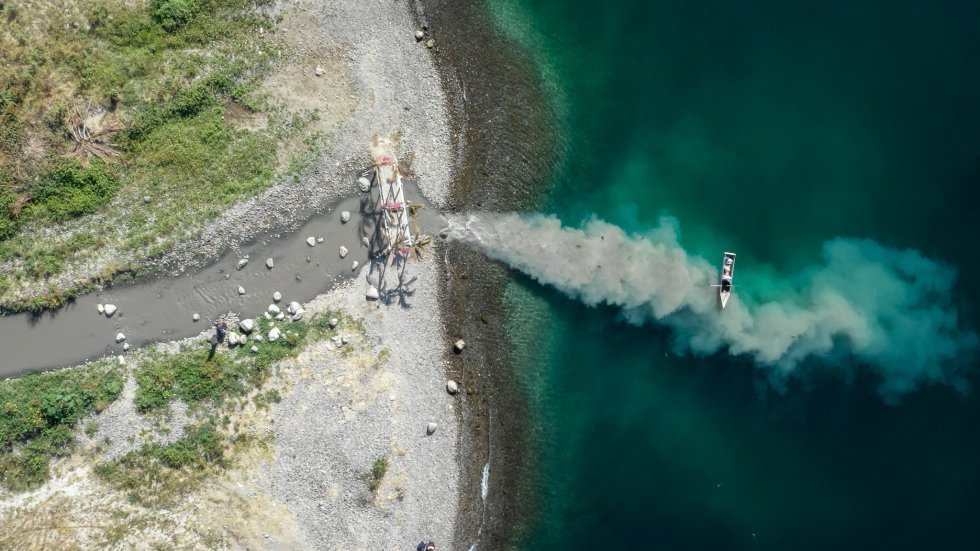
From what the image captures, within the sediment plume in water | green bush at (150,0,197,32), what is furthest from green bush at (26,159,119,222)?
the sediment plume in water

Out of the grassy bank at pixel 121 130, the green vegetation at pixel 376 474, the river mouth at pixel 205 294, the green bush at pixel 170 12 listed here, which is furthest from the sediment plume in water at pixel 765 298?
the green bush at pixel 170 12

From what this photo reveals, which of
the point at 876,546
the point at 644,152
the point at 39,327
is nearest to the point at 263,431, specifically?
the point at 39,327

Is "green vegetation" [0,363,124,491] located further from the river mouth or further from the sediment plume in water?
the sediment plume in water

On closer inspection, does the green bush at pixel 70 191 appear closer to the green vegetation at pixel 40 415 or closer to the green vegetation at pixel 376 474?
the green vegetation at pixel 40 415

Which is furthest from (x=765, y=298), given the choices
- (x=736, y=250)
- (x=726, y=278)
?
(x=736, y=250)

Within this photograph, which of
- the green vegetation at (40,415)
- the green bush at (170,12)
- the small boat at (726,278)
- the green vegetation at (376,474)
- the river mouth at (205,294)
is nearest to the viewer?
the green vegetation at (40,415)

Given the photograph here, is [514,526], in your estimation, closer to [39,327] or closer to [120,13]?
[39,327]
